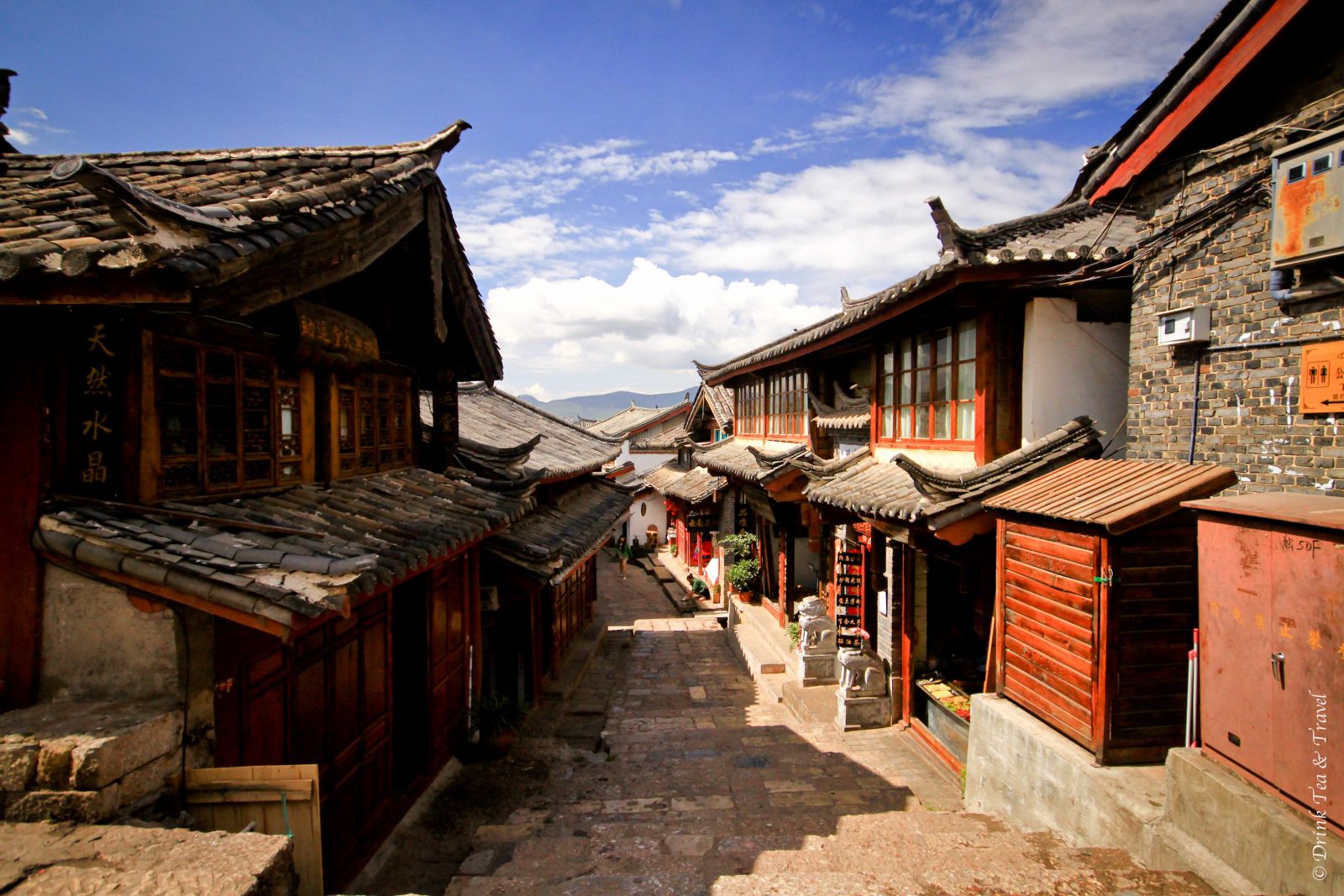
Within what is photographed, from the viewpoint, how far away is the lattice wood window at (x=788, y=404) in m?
17.9

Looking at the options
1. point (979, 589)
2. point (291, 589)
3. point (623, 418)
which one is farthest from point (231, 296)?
point (623, 418)

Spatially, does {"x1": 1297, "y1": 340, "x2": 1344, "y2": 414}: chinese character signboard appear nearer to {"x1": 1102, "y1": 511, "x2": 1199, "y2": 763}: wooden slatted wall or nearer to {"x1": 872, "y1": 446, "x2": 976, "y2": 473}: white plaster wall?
{"x1": 1102, "y1": 511, "x2": 1199, "y2": 763}: wooden slatted wall

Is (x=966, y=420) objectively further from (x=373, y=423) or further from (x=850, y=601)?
(x=373, y=423)

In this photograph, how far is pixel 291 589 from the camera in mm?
4199

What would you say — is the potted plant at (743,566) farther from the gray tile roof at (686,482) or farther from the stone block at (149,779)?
the stone block at (149,779)

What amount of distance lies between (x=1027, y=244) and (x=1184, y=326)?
2.94 metres

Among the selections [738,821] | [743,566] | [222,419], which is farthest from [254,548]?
[743,566]

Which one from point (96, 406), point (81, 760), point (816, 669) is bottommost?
point (816, 669)

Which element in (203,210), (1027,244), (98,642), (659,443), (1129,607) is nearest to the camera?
(98,642)

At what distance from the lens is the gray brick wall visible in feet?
19.0

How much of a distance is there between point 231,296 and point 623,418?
184 ft

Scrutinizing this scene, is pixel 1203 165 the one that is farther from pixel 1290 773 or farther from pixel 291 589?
pixel 291 589

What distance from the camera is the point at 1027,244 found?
935 cm

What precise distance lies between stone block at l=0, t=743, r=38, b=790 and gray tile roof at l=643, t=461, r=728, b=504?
21375mm
